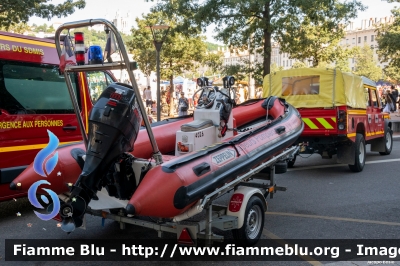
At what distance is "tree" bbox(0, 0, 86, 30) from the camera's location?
551 inches

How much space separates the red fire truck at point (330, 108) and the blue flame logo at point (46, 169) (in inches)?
234

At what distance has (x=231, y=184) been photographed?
4594 millimetres

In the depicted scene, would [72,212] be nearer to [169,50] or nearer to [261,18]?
[261,18]

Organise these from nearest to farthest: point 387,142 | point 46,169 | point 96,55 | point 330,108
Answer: point 96,55 → point 46,169 → point 330,108 → point 387,142

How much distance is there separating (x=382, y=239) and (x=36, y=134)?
4920 millimetres

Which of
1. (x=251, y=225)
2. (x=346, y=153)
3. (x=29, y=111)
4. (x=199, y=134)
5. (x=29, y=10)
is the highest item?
(x=29, y=10)

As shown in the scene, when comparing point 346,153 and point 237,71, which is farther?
point 237,71

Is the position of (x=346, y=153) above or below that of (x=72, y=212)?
below

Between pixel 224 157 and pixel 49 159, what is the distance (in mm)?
1827

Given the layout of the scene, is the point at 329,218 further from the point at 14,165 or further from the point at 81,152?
the point at 14,165

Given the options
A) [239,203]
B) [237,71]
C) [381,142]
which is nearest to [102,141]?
[239,203]

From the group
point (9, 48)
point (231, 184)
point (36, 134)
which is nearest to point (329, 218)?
point (231, 184)

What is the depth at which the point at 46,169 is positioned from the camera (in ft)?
14.2

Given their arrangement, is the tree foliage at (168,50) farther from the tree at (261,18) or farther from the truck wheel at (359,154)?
the truck wheel at (359,154)
